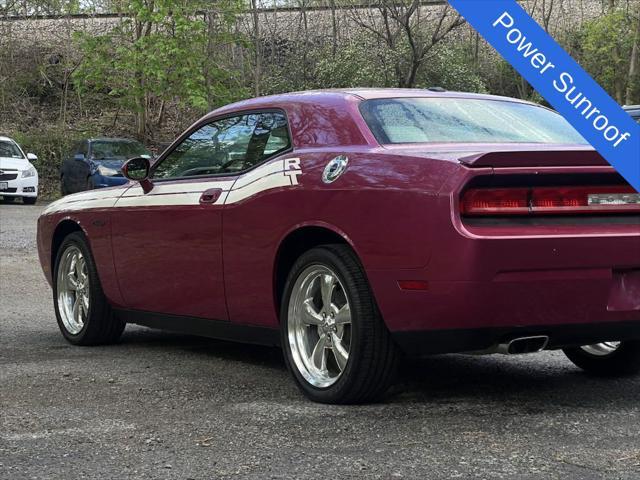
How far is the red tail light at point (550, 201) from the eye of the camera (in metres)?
4.71

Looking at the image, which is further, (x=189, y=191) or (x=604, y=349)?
(x=189, y=191)

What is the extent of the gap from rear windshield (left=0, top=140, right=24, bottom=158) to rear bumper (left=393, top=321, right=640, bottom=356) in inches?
936

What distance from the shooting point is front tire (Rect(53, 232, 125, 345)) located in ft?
24.3

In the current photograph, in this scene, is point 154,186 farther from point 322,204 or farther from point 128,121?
point 128,121

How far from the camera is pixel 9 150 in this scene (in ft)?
91.1

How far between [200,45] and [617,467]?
28.6 meters

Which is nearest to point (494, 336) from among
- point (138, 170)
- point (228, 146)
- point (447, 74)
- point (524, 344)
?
point (524, 344)

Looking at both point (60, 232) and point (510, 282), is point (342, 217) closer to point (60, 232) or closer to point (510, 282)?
point (510, 282)

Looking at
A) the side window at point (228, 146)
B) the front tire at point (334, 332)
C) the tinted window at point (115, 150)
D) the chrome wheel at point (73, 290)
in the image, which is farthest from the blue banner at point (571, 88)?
the tinted window at point (115, 150)

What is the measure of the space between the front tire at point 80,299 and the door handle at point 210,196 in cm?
150

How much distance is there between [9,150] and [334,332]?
937 inches

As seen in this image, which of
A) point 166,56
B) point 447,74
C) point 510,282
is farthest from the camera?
point 447,74

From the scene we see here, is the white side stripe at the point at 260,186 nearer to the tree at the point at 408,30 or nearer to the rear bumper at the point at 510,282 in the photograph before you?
the rear bumper at the point at 510,282

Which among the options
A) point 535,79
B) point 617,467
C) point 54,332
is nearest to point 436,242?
point 617,467
